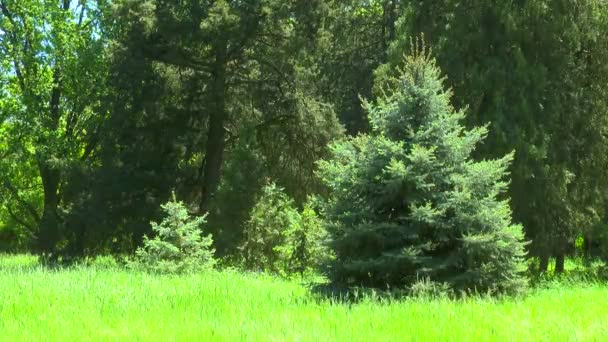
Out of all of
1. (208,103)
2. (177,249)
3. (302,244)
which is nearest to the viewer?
(177,249)

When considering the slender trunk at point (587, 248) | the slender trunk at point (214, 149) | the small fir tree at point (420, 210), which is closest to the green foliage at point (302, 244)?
the slender trunk at point (214, 149)

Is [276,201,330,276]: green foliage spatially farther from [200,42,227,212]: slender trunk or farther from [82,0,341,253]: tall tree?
[200,42,227,212]: slender trunk

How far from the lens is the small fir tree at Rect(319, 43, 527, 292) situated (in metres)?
9.21

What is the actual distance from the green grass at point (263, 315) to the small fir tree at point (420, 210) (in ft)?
2.42

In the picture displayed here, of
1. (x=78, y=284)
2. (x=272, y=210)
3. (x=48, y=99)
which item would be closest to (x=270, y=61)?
(x=272, y=210)

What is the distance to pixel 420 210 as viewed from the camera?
9.07m

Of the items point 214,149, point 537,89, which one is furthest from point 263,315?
point 214,149

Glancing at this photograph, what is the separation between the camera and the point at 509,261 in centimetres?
945

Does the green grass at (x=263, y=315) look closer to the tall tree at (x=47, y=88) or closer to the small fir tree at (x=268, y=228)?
the small fir tree at (x=268, y=228)

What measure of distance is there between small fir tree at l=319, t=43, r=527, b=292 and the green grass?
2.42 feet

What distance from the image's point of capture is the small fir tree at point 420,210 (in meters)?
9.21

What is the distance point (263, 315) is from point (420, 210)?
293 centimetres

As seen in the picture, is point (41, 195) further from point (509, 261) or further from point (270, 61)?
point (509, 261)

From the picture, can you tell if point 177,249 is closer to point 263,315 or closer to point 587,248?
point 263,315
